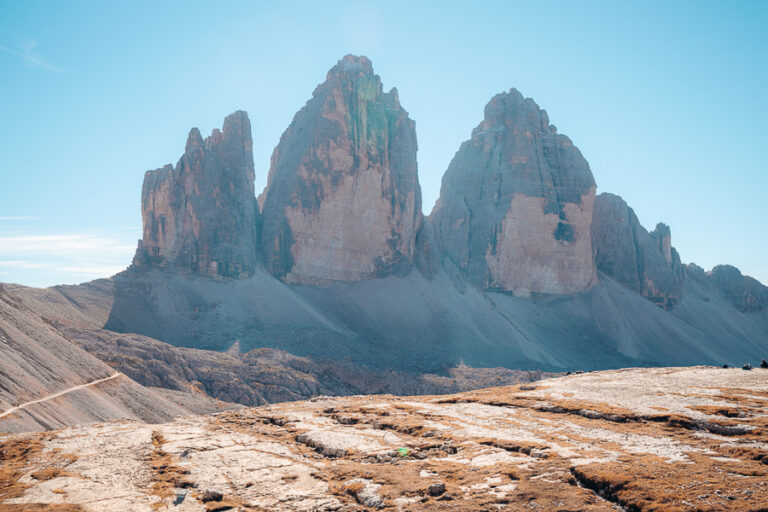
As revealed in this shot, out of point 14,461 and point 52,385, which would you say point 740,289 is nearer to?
point 52,385

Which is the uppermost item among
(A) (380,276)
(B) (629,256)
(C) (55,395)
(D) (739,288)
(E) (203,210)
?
(E) (203,210)

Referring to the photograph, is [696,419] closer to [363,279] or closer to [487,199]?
[363,279]

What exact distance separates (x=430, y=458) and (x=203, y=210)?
106557 millimetres

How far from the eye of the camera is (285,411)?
1066 inches

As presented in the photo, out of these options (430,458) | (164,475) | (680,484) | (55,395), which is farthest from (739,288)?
(164,475)

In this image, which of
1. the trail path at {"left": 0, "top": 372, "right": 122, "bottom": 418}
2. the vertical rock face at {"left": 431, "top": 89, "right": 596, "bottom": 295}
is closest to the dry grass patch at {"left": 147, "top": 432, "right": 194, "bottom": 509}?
the trail path at {"left": 0, "top": 372, "right": 122, "bottom": 418}

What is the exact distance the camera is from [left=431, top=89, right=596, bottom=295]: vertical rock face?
479 ft

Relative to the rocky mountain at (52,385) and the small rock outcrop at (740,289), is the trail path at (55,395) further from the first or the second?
the small rock outcrop at (740,289)

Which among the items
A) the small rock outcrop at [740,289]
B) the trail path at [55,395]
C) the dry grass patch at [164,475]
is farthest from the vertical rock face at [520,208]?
the dry grass patch at [164,475]

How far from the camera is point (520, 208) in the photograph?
14650 centimetres

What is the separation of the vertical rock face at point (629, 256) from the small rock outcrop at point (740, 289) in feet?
95.1

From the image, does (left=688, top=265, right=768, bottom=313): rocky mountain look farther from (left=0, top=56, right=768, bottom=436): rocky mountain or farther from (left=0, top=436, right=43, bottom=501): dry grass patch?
(left=0, top=436, right=43, bottom=501): dry grass patch

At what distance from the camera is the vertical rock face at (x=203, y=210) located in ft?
363

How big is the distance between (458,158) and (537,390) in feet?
468
